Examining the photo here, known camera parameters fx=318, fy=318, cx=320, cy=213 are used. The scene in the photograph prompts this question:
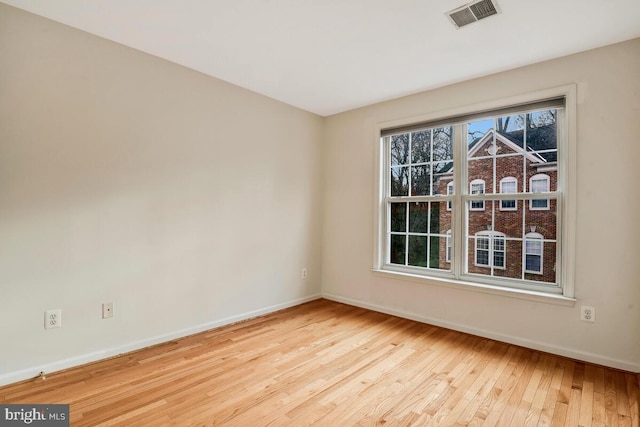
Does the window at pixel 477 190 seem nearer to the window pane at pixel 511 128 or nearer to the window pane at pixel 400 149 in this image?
the window pane at pixel 511 128

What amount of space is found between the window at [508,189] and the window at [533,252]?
11.3 inches

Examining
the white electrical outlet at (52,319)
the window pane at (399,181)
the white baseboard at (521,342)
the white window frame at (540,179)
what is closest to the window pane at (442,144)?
the window pane at (399,181)

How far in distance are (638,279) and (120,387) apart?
12.0 feet

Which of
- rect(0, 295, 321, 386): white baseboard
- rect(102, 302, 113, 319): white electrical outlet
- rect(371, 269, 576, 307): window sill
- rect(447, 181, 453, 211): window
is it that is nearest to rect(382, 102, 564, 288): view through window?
rect(447, 181, 453, 211): window

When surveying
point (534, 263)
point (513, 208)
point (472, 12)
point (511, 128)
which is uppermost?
point (472, 12)

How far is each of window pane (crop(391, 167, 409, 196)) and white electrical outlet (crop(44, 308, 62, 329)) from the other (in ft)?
10.7

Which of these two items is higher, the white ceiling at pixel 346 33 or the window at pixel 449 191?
the white ceiling at pixel 346 33

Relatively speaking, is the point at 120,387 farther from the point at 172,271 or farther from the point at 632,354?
the point at 632,354

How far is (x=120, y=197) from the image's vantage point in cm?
252

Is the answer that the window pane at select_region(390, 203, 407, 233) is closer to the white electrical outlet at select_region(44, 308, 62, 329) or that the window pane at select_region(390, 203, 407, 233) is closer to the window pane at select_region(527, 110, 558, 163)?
the window pane at select_region(527, 110, 558, 163)

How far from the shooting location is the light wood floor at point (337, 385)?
70.8 inches

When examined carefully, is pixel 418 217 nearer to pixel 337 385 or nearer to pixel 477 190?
pixel 477 190

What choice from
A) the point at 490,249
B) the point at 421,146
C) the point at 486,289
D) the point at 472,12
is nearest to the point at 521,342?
the point at 486,289

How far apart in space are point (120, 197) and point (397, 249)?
9.29ft
